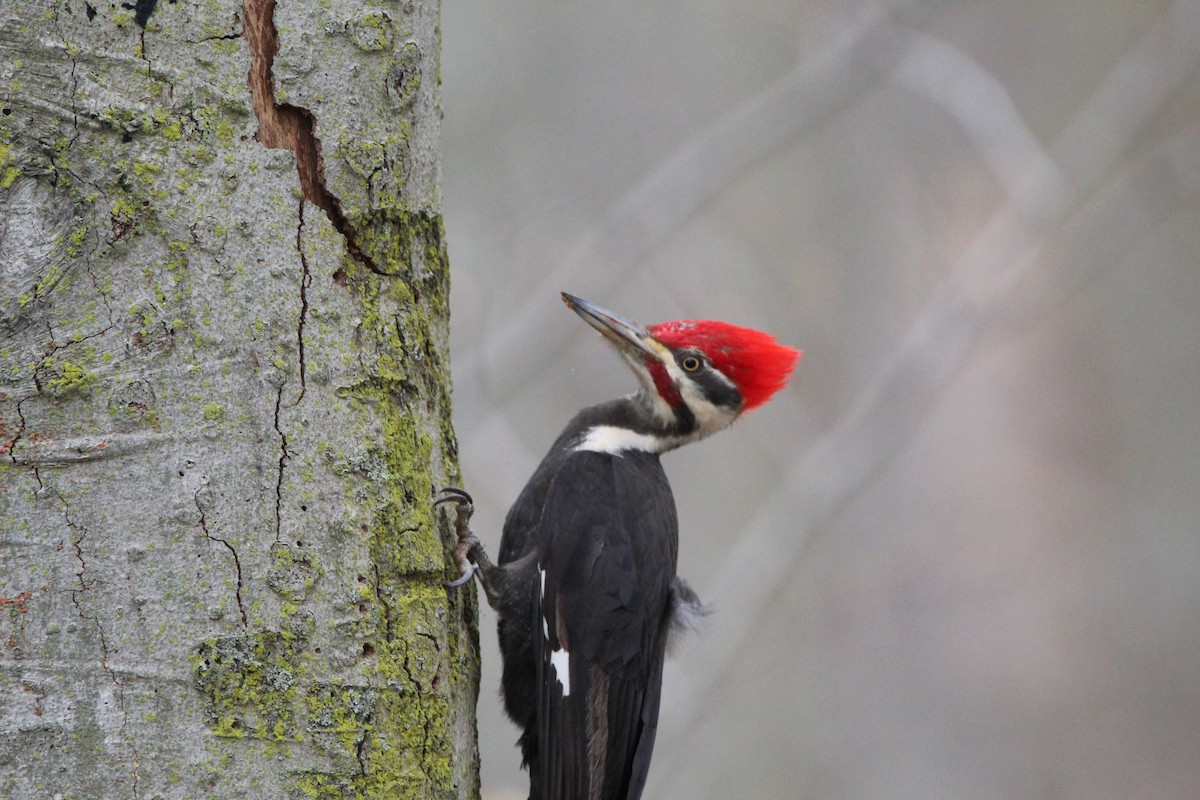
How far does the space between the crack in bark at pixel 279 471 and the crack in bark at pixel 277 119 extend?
0.30 metres

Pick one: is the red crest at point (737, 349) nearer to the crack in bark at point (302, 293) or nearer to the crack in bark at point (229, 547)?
the crack in bark at point (302, 293)

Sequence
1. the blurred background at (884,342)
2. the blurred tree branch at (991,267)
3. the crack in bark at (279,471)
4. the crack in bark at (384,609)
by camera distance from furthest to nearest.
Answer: the blurred background at (884,342) → the blurred tree branch at (991,267) → the crack in bark at (384,609) → the crack in bark at (279,471)

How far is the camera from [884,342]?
6312mm

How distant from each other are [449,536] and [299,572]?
49 centimetres

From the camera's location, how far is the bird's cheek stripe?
9.64 ft

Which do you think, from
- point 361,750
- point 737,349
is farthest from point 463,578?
point 737,349

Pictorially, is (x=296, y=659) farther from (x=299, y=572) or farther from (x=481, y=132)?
(x=481, y=132)

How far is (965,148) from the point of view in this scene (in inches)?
248

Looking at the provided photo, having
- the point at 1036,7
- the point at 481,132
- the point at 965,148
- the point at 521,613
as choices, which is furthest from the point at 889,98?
the point at 521,613

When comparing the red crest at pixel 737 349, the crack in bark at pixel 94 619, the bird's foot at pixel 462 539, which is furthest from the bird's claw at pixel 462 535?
the red crest at pixel 737 349

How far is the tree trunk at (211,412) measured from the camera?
1.45 meters

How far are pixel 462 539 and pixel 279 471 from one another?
0.72 metres

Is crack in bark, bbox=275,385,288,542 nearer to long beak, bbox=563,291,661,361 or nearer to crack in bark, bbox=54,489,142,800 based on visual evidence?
crack in bark, bbox=54,489,142,800

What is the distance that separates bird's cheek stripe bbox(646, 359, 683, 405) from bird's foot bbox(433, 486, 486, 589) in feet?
2.60
